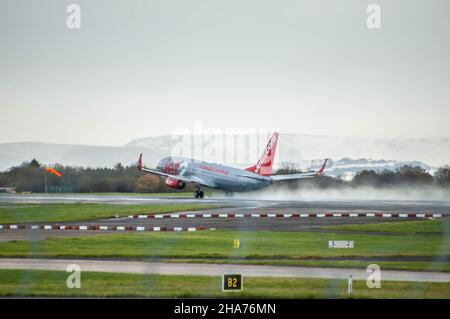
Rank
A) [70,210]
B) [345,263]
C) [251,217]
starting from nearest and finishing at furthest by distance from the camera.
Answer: [345,263]
[251,217]
[70,210]

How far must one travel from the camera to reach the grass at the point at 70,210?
43844 mm

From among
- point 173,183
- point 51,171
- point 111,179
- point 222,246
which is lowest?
point 222,246

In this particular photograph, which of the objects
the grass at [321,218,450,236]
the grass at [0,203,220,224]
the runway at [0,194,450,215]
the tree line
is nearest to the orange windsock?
the tree line

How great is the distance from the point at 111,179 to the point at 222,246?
1960 cm

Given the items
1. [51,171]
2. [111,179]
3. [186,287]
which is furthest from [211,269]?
[111,179]

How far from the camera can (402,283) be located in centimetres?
1986

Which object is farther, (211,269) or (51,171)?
(51,171)

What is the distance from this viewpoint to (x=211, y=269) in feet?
73.5

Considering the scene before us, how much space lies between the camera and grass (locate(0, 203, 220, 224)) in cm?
4384

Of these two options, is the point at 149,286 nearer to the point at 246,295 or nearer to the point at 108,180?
the point at 246,295

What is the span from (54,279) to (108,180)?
26.6m

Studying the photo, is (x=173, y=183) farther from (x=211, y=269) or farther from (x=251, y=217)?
(x=211, y=269)

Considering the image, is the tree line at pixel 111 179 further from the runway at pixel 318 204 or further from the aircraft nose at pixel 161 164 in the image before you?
the aircraft nose at pixel 161 164

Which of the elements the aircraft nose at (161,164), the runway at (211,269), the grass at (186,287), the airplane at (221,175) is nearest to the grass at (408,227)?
the runway at (211,269)
